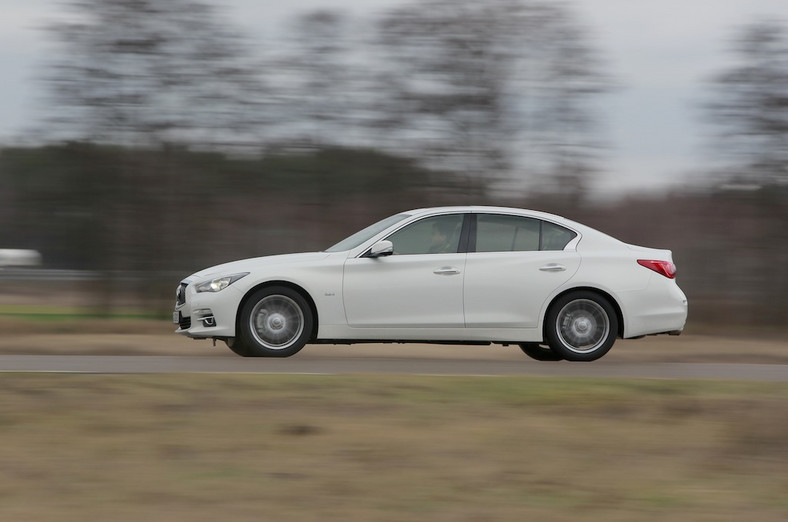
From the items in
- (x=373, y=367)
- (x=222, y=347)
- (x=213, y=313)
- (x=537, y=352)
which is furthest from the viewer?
(x=222, y=347)

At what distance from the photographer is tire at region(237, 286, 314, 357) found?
11.5m

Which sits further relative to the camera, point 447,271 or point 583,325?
point 583,325

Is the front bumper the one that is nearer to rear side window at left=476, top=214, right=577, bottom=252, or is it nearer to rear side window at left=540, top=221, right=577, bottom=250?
rear side window at left=476, top=214, right=577, bottom=252

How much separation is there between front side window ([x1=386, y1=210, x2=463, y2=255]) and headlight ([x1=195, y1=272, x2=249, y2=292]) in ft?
5.26

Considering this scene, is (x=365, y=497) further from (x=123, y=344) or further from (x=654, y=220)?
(x=654, y=220)

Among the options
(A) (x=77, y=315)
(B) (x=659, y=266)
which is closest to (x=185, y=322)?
(B) (x=659, y=266)

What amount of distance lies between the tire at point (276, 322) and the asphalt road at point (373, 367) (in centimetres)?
19

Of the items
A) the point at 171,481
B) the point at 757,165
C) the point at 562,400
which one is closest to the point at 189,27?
the point at 757,165

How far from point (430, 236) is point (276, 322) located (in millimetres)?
1812

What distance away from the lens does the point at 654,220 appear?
74.8 feet

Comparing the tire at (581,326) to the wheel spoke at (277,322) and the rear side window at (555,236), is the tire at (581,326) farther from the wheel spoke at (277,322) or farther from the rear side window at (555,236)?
the wheel spoke at (277,322)

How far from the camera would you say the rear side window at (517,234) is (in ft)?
39.3

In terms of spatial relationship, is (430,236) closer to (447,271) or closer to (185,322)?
(447,271)

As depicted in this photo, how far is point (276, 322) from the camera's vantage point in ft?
37.9
